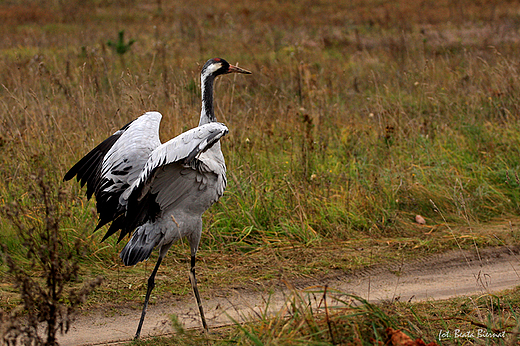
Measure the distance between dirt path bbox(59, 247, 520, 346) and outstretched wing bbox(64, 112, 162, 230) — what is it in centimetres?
83

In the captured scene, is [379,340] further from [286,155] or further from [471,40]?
[471,40]

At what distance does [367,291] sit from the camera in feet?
15.8

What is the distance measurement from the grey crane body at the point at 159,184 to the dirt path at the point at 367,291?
0.26 metres

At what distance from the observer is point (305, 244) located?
5.75 metres

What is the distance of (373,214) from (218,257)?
6.12ft

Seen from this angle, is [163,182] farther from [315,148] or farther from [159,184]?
[315,148]

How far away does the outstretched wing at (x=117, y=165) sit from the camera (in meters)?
4.57

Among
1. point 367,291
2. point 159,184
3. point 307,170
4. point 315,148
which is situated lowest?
point 367,291

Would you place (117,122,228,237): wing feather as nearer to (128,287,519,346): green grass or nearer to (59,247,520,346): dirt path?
(59,247,520,346): dirt path

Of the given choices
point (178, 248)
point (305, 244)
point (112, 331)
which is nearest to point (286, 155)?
point (305, 244)

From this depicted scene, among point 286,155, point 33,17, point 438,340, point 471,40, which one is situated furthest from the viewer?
point 33,17

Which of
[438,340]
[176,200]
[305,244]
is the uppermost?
[176,200]

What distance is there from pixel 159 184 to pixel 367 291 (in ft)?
6.60

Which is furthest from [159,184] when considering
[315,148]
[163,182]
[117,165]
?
[315,148]
